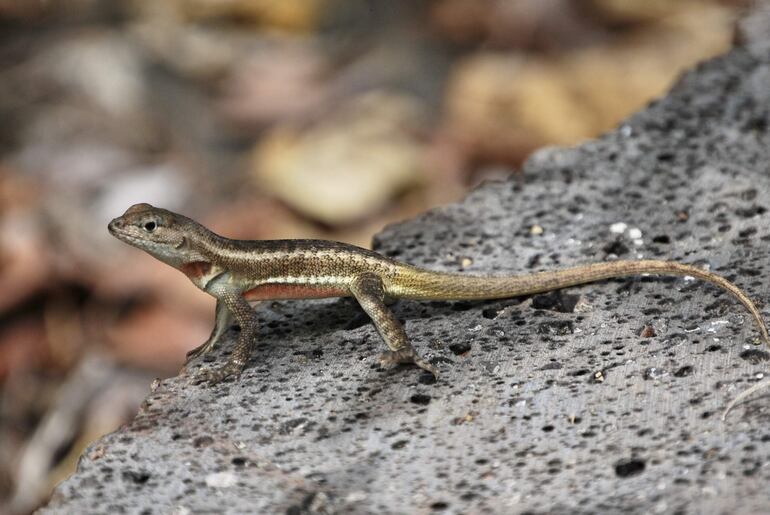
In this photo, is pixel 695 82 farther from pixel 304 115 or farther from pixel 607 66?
pixel 304 115

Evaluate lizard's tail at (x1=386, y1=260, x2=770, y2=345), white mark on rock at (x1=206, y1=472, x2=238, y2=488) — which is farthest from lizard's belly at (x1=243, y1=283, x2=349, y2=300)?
white mark on rock at (x1=206, y1=472, x2=238, y2=488)

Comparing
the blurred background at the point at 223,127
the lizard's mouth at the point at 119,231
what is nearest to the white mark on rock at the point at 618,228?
the lizard's mouth at the point at 119,231

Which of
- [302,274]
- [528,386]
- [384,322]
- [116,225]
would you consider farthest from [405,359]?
[116,225]

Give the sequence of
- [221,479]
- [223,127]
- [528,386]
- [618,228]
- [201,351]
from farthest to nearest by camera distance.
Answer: [223,127]
[618,228]
[201,351]
[528,386]
[221,479]

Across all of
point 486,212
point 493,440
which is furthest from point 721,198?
point 493,440

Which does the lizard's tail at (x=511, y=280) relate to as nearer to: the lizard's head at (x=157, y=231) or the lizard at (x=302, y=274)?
the lizard at (x=302, y=274)

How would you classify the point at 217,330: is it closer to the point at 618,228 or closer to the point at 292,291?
the point at 292,291

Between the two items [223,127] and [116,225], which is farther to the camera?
[223,127]
